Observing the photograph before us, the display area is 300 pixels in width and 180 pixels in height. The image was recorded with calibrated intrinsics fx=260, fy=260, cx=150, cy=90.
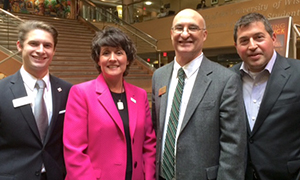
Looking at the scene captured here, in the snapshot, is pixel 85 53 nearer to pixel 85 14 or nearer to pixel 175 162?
pixel 85 14

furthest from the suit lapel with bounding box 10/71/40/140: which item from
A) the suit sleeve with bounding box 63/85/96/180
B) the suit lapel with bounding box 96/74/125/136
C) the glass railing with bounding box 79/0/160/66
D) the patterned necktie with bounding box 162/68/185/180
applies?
the glass railing with bounding box 79/0/160/66

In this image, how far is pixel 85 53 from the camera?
10.2 metres

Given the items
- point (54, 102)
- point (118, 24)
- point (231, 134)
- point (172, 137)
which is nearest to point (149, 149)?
point (172, 137)

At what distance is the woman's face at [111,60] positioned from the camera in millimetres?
1974

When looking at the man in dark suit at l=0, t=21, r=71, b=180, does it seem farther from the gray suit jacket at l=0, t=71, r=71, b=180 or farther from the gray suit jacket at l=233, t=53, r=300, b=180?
the gray suit jacket at l=233, t=53, r=300, b=180

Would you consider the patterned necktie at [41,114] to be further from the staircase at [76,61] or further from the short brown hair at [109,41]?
the staircase at [76,61]

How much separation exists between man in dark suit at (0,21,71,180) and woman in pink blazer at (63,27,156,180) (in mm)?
205

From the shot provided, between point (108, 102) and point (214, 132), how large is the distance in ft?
2.61

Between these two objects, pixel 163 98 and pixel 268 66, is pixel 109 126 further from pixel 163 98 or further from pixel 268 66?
pixel 268 66

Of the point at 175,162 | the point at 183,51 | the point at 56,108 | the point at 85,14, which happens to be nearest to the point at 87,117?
the point at 56,108

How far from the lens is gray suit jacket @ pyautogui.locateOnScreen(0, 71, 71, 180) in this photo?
183cm

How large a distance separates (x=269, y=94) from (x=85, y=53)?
30.0 feet

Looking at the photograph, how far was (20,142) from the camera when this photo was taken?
1.84m

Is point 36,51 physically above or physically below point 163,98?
above
